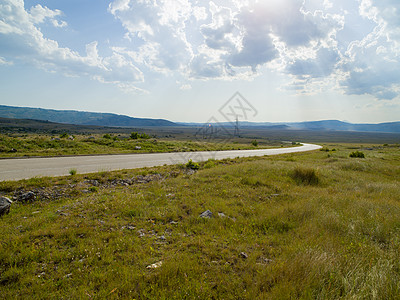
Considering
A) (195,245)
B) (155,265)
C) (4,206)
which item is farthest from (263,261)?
(4,206)

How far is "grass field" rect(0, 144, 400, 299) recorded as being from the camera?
129 inches

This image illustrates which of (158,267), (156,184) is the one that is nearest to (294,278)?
(158,267)

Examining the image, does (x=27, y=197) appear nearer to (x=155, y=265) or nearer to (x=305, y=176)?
(x=155, y=265)

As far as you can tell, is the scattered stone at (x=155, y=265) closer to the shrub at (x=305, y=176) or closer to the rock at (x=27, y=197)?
the rock at (x=27, y=197)

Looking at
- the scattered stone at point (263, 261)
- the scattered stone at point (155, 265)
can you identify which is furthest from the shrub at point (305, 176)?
the scattered stone at point (155, 265)

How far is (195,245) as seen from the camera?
184 inches

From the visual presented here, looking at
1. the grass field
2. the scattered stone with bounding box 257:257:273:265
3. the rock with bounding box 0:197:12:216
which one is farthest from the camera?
the rock with bounding box 0:197:12:216

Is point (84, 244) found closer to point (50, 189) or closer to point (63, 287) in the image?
point (63, 287)

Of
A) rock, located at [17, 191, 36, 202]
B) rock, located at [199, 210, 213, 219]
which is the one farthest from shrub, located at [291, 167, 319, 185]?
rock, located at [17, 191, 36, 202]

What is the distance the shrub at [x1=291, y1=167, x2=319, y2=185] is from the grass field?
230 cm

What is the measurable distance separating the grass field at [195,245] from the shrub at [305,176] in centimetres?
230

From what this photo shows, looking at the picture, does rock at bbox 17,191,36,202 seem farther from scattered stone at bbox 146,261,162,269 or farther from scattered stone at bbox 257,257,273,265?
scattered stone at bbox 257,257,273,265

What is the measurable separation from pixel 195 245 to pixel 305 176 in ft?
30.1

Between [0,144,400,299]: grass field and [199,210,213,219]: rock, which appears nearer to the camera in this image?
[0,144,400,299]: grass field
